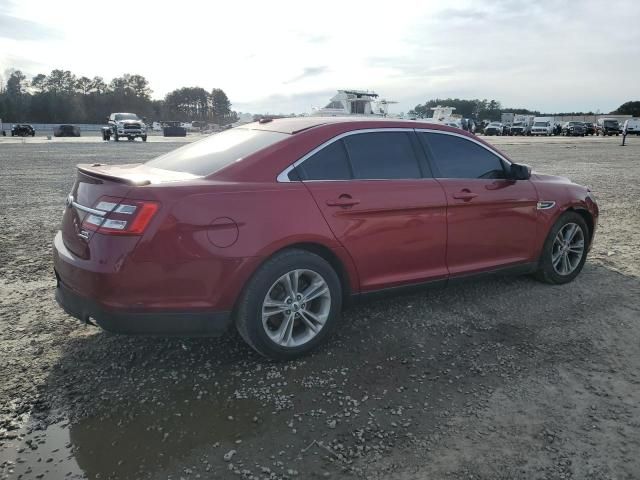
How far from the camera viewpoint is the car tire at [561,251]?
4949 millimetres

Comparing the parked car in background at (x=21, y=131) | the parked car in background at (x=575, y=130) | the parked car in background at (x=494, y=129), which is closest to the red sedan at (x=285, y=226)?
the parked car in background at (x=575, y=130)

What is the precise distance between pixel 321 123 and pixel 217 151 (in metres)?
0.81

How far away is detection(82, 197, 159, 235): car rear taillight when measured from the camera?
2.97 m

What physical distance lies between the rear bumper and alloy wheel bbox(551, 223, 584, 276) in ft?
11.3

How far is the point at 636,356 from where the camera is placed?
3604mm

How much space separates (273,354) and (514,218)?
8.40 ft

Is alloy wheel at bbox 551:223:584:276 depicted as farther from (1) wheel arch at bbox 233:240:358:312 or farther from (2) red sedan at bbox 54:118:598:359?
(1) wheel arch at bbox 233:240:358:312

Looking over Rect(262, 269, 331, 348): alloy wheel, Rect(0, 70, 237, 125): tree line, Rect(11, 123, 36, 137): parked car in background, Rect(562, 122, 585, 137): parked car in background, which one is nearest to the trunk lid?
Rect(262, 269, 331, 348): alloy wheel

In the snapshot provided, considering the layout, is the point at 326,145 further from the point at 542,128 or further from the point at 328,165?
the point at 542,128

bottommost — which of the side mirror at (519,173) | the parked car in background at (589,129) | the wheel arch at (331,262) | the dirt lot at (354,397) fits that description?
the dirt lot at (354,397)

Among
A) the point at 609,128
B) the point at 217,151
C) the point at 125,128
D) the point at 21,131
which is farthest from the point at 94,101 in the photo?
the point at 217,151

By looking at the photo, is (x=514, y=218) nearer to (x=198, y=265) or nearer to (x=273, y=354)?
(x=273, y=354)

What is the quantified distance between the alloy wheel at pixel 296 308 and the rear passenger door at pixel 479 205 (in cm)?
126

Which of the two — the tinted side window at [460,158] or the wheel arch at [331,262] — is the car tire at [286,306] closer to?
the wheel arch at [331,262]
